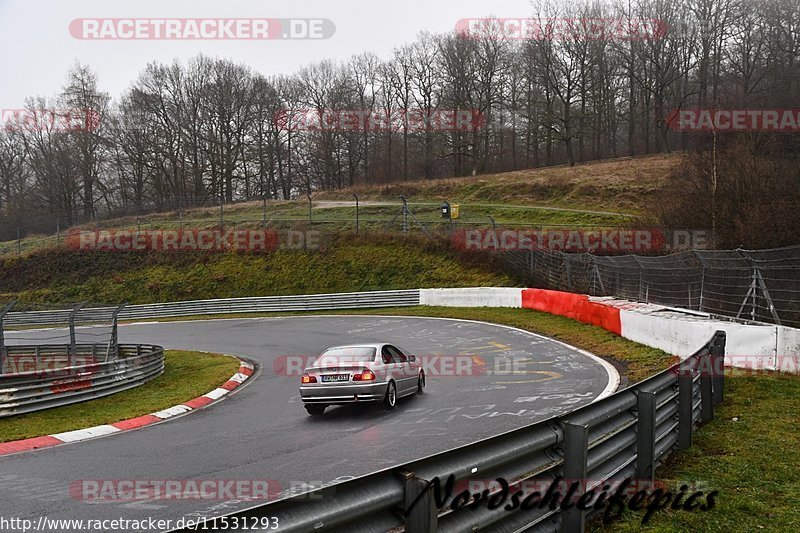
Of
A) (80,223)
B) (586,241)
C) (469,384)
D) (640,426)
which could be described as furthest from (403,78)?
(640,426)

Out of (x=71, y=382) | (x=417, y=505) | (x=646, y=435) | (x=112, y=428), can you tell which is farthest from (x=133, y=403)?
(x=417, y=505)

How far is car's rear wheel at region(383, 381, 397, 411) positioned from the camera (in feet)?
39.7

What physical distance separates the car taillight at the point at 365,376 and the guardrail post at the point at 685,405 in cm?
573

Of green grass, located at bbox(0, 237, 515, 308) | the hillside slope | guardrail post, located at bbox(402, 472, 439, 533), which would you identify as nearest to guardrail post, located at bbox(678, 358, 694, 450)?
guardrail post, located at bbox(402, 472, 439, 533)

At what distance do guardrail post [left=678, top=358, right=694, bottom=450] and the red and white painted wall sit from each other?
529 cm

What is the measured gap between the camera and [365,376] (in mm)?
11867

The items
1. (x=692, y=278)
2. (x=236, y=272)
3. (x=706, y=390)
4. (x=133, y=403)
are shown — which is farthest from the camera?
(x=236, y=272)


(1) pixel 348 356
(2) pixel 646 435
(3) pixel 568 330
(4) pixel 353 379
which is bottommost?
(3) pixel 568 330

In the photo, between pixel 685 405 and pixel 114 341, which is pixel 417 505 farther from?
pixel 114 341

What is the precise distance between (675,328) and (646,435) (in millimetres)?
10393

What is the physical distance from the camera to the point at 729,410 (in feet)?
30.8

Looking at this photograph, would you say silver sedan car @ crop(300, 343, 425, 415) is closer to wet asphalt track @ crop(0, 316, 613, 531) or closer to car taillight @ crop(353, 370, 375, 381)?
car taillight @ crop(353, 370, 375, 381)

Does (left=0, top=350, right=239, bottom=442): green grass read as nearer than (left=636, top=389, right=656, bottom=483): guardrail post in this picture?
No

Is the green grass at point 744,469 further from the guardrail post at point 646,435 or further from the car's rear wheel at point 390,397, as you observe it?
the car's rear wheel at point 390,397
